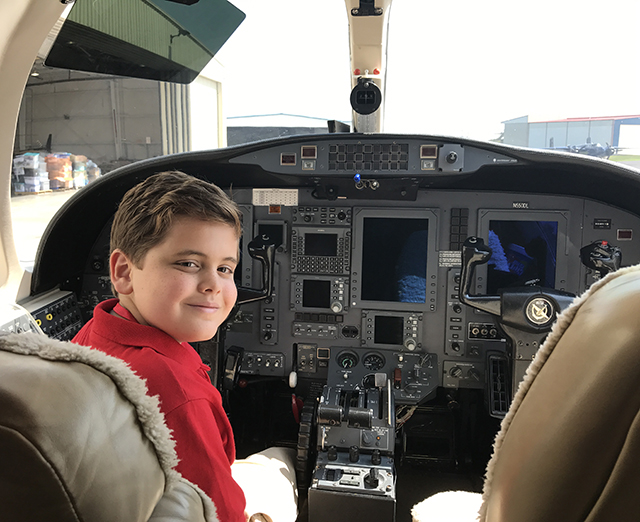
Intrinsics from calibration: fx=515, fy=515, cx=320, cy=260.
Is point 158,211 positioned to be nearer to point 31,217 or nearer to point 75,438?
point 75,438

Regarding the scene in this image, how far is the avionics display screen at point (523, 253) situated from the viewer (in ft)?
8.72

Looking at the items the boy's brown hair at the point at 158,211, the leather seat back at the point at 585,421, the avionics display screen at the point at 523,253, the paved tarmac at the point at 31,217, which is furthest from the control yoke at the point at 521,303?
the paved tarmac at the point at 31,217

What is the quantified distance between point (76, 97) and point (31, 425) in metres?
2.51

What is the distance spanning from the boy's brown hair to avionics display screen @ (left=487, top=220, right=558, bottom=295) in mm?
2008

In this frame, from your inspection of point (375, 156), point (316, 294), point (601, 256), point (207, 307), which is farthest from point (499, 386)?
point (207, 307)

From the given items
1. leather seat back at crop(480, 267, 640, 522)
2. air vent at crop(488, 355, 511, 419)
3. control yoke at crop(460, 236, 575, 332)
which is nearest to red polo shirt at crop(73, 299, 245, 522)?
leather seat back at crop(480, 267, 640, 522)

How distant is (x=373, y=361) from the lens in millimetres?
2848

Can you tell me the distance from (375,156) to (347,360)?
1.14 meters

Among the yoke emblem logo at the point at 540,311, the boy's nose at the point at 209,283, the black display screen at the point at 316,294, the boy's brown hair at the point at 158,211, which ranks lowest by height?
the black display screen at the point at 316,294

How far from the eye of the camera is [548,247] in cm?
266

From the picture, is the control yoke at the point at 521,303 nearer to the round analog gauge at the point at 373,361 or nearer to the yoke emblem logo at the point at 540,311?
the yoke emblem logo at the point at 540,311

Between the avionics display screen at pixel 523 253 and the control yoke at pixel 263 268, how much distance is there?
45.1 inches

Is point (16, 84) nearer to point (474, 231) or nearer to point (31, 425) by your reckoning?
point (31, 425)

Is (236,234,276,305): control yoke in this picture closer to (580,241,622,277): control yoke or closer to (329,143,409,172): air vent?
(329,143,409,172): air vent
